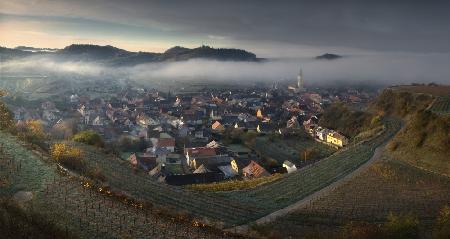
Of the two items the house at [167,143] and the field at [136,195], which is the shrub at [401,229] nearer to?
the field at [136,195]

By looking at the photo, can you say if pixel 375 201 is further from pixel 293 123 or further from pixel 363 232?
pixel 293 123

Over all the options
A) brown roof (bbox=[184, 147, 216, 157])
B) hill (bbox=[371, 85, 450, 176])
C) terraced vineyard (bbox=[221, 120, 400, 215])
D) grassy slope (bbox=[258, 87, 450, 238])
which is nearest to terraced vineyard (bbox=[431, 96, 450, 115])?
hill (bbox=[371, 85, 450, 176])

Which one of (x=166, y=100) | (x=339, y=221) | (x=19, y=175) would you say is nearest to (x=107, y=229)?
(x=19, y=175)

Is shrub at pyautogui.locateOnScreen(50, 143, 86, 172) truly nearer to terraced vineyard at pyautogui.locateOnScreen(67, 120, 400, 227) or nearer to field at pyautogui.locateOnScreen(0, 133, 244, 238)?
terraced vineyard at pyautogui.locateOnScreen(67, 120, 400, 227)

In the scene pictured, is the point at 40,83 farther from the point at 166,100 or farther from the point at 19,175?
the point at 19,175

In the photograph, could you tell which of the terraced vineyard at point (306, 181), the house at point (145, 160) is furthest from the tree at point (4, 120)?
the house at point (145, 160)

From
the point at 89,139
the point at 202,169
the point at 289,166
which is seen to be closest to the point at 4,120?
the point at 89,139
